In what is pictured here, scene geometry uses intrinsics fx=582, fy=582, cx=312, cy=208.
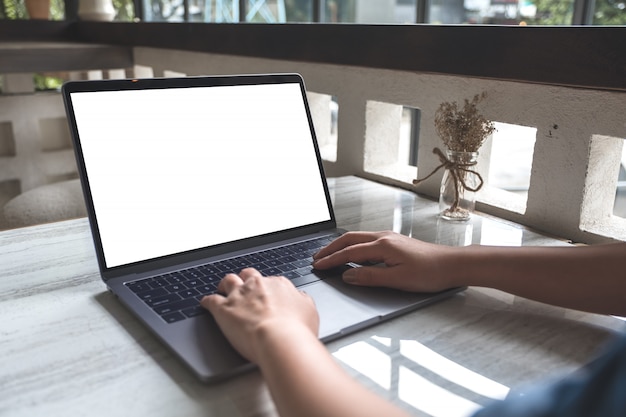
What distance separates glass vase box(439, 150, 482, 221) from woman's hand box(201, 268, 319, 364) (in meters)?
0.54

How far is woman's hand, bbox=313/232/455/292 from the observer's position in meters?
0.76

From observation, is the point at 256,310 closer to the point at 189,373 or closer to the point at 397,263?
the point at 189,373

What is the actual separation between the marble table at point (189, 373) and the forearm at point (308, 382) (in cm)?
5

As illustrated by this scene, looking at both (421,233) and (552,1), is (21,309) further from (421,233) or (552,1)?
(552,1)

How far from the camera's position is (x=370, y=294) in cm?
75

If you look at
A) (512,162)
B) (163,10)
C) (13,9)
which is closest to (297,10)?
(163,10)

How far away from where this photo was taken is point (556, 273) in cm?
74

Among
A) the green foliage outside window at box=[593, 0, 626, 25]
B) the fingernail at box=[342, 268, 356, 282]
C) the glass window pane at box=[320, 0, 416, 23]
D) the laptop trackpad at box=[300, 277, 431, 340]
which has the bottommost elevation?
the laptop trackpad at box=[300, 277, 431, 340]

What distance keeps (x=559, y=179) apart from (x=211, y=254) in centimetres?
65

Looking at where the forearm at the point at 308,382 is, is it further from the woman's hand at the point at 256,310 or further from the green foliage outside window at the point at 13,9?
the green foliage outside window at the point at 13,9

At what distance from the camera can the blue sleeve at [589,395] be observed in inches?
12.2

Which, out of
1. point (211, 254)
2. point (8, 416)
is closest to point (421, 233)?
point (211, 254)

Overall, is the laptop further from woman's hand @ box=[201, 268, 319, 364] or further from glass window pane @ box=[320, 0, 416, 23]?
glass window pane @ box=[320, 0, 416, 23]

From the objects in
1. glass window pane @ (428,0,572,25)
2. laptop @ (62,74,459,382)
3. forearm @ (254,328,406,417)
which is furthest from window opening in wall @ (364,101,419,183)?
glass window pane @ (428,0,572,25)
